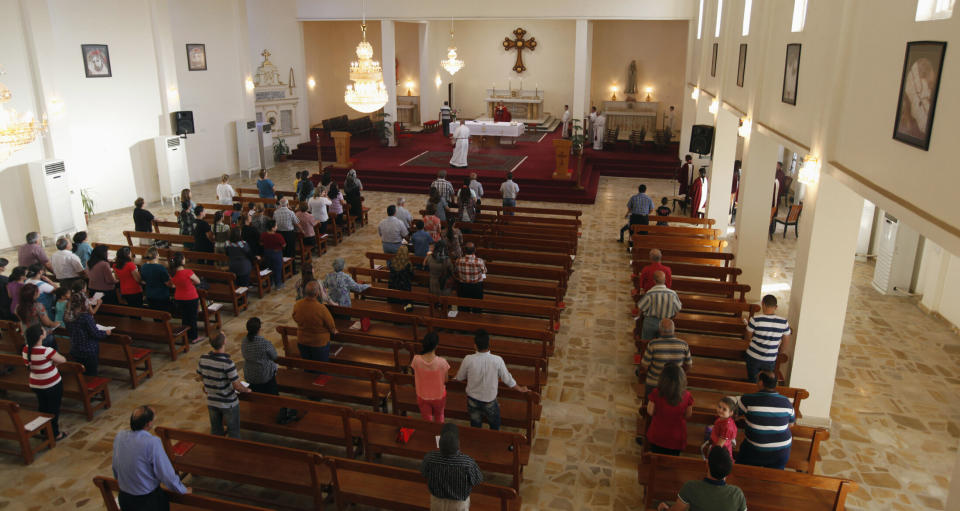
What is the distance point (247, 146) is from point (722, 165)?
15306mm

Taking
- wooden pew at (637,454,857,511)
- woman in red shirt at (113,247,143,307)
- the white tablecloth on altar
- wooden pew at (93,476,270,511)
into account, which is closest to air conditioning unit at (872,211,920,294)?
wooden pew at (637,454,857,511)

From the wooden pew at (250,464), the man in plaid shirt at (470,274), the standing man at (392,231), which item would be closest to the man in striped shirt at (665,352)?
the man in plaid shirt at (470,274)

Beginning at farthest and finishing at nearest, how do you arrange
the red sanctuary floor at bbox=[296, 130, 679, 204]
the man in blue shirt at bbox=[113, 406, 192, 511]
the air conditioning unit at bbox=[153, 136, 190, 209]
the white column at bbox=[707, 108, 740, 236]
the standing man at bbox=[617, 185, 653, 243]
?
1. the red sanctuary floor at bbox=[296, 130, 679, 204]
2. the air conditioning unit at bbox=[153, 136, 190, 209]
3. the white column at bbox=[707, 108, 740, 236]
4. the standing man at bbox=[617, 185, 653, 243]
5. the man in blue shirt at bbox=[113, 406, 192, 511]

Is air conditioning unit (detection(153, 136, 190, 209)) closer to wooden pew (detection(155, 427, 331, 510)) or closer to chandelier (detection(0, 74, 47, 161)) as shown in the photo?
chandelier (detection(0, 74, 47, 161))

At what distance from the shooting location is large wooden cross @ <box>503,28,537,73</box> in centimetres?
2903

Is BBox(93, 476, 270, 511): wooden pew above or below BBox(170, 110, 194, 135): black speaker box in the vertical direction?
below

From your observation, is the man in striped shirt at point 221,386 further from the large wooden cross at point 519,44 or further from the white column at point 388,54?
the large wooden cross at point 519,44

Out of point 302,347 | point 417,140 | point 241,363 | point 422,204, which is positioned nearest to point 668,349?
point 302,347

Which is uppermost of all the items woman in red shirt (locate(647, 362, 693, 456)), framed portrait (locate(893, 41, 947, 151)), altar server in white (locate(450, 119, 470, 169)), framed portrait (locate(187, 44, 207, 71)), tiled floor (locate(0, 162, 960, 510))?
framed portrait (locate(187, 44, 207, 71))

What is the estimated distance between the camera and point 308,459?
5910 millimetres

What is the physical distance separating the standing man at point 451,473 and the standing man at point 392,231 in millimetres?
7347

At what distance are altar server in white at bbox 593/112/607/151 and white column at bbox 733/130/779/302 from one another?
13087 millimetres

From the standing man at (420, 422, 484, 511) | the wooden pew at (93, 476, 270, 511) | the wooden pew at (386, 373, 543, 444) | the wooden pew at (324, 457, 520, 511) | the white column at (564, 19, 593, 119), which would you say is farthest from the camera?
the white column at (564, 19, 593, 119)

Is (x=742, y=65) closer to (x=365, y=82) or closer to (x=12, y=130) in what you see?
(x=365, y=82)
